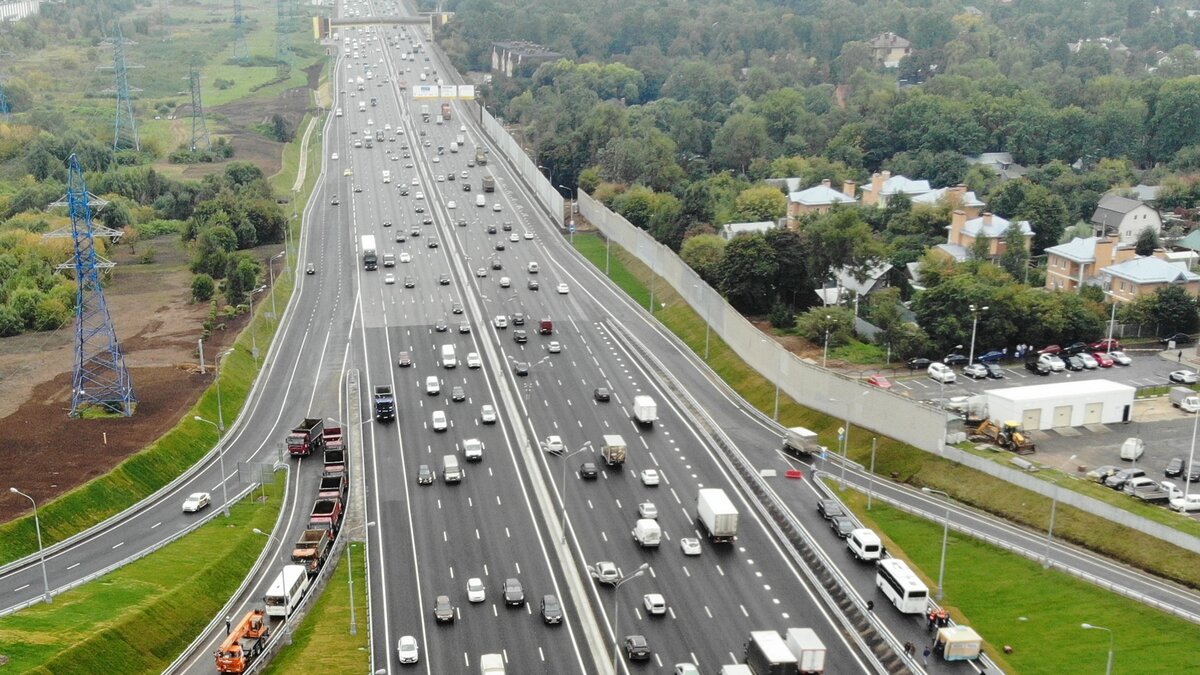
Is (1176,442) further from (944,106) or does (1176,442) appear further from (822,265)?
(944,106)

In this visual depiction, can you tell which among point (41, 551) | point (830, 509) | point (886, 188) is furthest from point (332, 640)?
point (886, 188)

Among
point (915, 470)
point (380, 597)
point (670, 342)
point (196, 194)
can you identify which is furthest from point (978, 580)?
point (196, 194)

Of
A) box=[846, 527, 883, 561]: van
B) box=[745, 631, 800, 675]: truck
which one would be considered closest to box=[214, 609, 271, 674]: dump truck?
box=[745, 631, 800, 675]: truck

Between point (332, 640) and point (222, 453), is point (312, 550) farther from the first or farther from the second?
point (222, 453)

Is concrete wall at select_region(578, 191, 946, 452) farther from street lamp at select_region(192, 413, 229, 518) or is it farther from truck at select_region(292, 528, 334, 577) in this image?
street lamp at select_region(192, 413, 229, 518)

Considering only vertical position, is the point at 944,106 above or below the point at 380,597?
above
